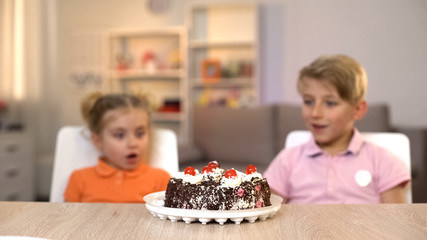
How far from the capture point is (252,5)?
5.02 m

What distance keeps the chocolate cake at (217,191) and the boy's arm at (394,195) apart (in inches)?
26.8

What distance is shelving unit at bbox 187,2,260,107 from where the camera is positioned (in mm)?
5113

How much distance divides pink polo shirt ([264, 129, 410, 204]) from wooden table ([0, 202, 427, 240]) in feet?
1.67

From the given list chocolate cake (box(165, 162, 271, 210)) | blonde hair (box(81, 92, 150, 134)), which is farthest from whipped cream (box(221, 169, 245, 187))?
blonde hair (box(81, 92, 150, 134))

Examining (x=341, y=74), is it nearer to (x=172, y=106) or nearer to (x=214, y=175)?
(x=214, y=175)

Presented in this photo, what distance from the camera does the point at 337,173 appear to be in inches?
63.4

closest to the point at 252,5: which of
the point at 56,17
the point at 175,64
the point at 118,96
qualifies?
the point at 175,64

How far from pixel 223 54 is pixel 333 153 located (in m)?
3.78

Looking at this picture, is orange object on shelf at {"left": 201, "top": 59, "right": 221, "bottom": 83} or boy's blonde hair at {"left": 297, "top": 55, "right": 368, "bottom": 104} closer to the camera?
boy's blonde hair at {"left": 297, "top": 55, "right": 368, "bottom": 104}

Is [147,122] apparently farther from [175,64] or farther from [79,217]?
[175,64]

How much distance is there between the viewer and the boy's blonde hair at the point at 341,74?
1.62m

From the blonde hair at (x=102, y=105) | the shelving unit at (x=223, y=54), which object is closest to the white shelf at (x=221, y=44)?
the shelving unit at (x=223, y=54)

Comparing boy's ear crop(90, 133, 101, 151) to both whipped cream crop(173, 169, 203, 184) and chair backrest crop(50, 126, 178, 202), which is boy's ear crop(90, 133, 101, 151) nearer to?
chair backrest crop(50, 126, 178, 202)

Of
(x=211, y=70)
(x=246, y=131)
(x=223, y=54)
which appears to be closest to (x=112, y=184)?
(x=246, y=131)
